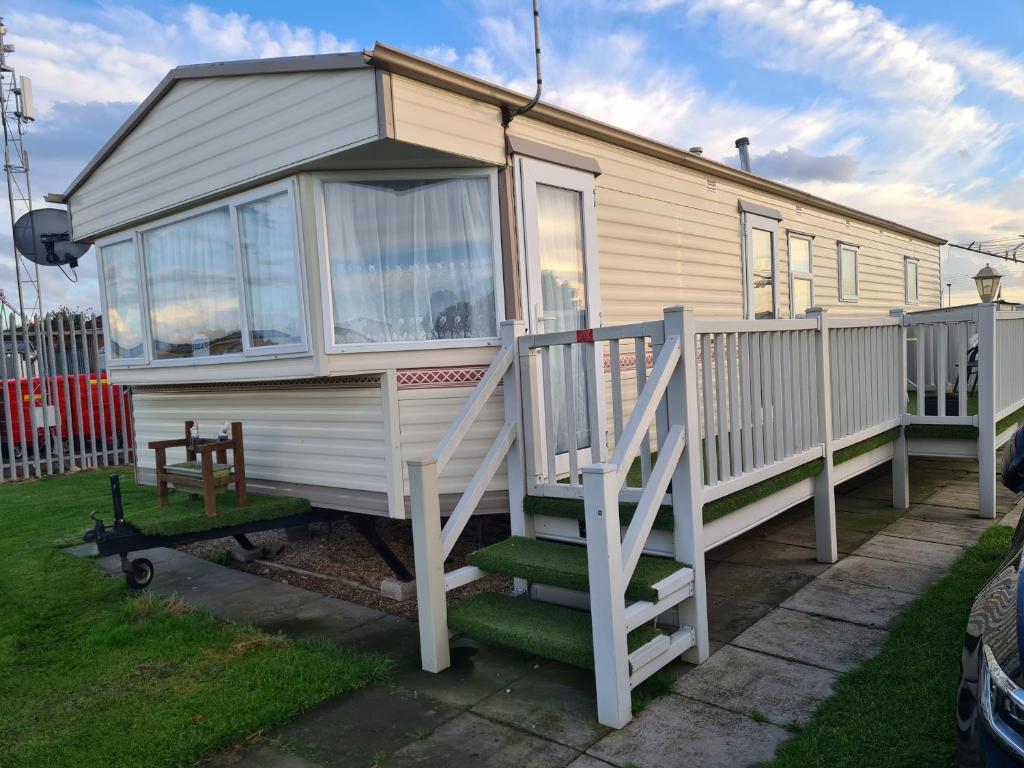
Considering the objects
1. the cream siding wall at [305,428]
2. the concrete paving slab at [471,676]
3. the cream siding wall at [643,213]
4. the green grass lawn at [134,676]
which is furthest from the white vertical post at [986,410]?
the green grass lawn at [134,676]

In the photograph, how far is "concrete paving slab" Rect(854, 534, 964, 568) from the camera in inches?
168

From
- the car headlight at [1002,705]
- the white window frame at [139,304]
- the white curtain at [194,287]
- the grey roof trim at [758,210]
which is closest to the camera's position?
the car headlight at [1002,705]

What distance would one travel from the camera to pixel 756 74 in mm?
8031

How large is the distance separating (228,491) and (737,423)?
3602 mm

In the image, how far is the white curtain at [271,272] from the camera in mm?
4297

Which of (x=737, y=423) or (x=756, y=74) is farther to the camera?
(x=756, y=74)

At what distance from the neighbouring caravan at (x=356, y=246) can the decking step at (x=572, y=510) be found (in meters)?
0.58

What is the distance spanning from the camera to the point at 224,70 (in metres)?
4.43

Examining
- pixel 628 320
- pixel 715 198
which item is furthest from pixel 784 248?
pixel 628 320

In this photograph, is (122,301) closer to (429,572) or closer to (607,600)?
(429,572)

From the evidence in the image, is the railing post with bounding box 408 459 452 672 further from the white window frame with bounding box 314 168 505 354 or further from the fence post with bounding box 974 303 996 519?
the fence post with bounding box 974 303 996 519

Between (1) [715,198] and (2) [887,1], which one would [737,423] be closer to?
(1) [715,198]

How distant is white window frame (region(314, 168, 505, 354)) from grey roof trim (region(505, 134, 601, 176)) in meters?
0.21

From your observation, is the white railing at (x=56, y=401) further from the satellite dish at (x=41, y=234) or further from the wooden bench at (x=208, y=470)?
the wooden bench at (x=208, y=470)
